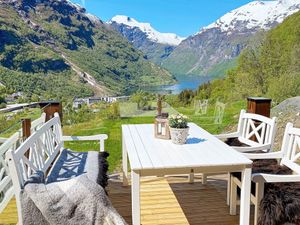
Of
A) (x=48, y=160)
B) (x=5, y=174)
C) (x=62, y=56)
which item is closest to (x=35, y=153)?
(x=48, y=160)

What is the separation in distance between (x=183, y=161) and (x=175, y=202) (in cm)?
102

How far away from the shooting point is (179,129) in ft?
7.93

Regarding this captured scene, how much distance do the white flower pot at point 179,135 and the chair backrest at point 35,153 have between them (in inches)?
38.4

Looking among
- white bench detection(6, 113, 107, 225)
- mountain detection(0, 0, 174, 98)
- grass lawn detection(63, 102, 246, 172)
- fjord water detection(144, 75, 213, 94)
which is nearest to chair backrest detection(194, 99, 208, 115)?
grass lawn detection(63, 102, 246, 172)

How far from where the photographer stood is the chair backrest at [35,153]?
1.73m

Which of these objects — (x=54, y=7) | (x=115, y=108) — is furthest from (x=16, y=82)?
(x=54, y=7)

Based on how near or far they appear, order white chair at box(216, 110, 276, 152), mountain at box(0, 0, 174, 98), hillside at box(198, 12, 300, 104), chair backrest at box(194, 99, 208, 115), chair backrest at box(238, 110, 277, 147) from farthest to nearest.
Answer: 1. mountain at box(0, 0, 174, 98)
2. hillside at box(198, 12, 300, 104)
3. chair backrest at box(194, 99, 208, 115)
4. chair backrest at box(238, 110, 277, 147)
5. white chair at box(216, 110, 276, 152)

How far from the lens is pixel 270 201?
197 cm

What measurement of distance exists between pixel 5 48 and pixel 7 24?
9.65 m

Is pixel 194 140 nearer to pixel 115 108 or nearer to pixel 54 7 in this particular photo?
pixel 115 108

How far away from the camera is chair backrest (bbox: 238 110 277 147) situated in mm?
3105

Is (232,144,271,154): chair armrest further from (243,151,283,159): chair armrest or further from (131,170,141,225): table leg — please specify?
(131,170,141,225): table leg

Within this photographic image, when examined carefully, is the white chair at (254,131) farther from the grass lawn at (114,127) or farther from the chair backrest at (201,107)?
the chair backrest at (201,107)

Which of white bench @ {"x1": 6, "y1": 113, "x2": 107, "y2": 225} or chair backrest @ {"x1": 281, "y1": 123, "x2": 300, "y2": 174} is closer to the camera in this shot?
white bench @ {"x1": 6, "y1": 113, "x2": 107, "y2": 225}
